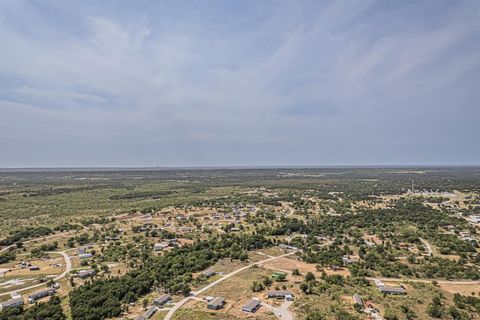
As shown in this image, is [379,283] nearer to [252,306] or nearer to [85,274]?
[252,306]

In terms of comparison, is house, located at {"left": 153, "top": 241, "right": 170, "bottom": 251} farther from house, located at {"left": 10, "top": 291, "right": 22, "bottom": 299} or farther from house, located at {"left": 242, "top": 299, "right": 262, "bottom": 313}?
house, located at {"left": 242, "top": 299, "right": 262, "bottom": 313}

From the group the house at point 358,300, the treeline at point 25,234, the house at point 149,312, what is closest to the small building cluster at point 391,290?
the house at point 358,300

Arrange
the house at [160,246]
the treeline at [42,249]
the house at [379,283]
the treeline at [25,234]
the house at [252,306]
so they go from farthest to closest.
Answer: the treeline at [25,234]
the house at [160,246]
the treeline at [42,249]
the house at [379,283]
the house at [252,306]

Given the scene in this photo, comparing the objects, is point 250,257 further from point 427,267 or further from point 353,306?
point 427,267

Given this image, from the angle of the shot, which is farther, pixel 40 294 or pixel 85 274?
pixel 85 274

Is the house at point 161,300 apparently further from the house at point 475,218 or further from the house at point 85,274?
the house at point 475,218

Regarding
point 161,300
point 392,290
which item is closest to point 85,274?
point 161,300
